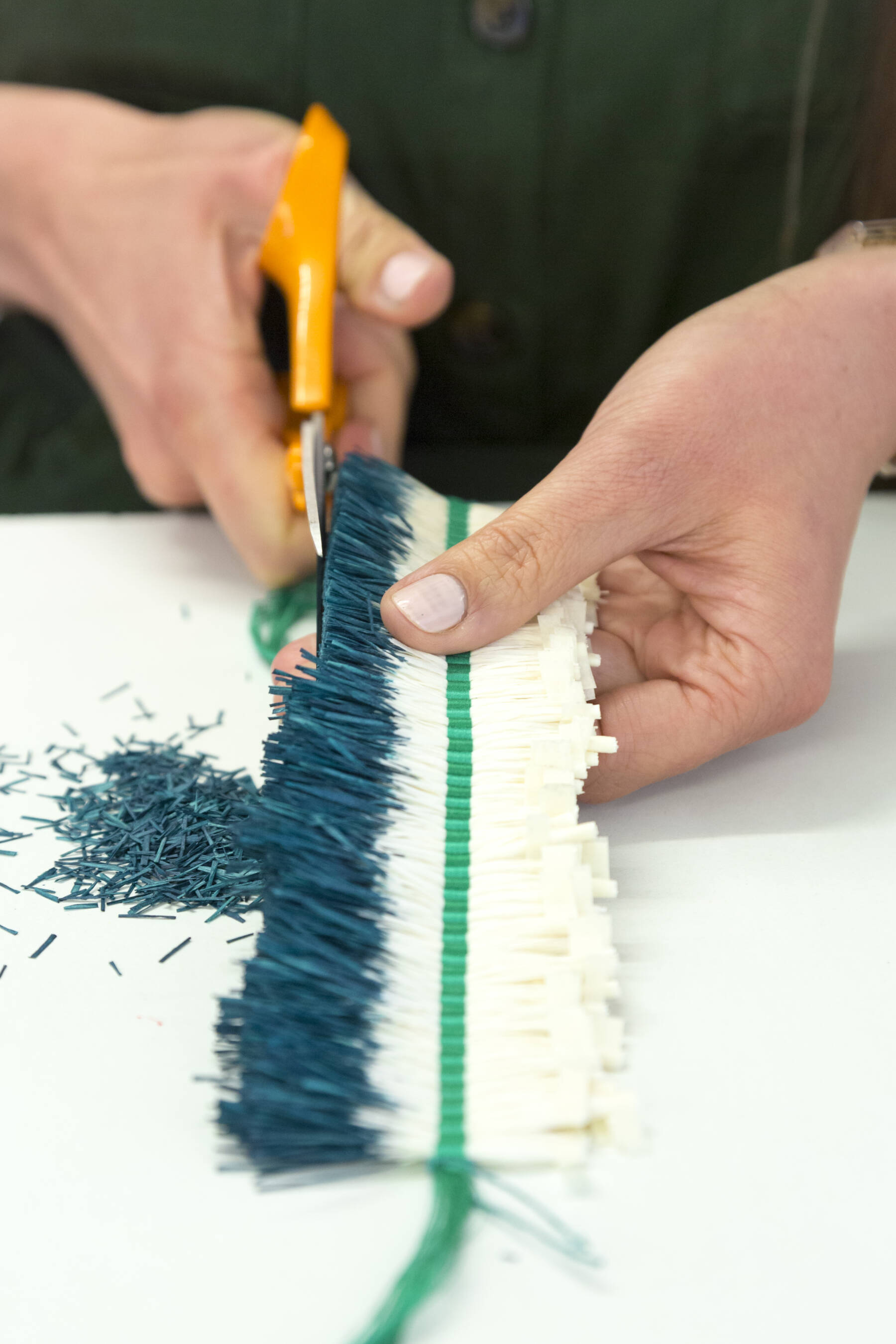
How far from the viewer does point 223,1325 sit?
1.59 feet

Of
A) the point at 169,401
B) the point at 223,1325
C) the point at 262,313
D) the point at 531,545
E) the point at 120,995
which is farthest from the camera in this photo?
the point at 262,313

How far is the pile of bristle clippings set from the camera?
75cm

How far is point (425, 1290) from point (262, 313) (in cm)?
122

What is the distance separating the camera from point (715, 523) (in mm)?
864

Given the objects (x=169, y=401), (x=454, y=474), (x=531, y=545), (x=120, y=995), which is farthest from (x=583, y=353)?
(x=120, y=995)

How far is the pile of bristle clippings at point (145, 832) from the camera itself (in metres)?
0.75

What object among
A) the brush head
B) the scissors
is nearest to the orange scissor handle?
the scissors

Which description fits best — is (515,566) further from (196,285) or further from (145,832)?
(196,285)

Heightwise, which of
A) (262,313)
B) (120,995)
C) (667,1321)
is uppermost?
(262,313)

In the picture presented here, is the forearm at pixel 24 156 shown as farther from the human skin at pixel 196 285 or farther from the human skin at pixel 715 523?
the human skin at pixel 715 523

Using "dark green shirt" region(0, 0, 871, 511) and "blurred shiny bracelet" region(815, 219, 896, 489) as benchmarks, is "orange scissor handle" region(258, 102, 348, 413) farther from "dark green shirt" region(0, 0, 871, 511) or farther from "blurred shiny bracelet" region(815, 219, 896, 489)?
"blurred shiny bracelet" region(815, 219, 896, 489)

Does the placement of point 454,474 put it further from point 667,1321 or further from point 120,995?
point 667,1321

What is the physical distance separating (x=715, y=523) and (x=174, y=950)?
529 mm

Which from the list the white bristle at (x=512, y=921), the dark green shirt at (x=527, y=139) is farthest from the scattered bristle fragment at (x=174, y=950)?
the dark green shirt at (x=527, y=139)
